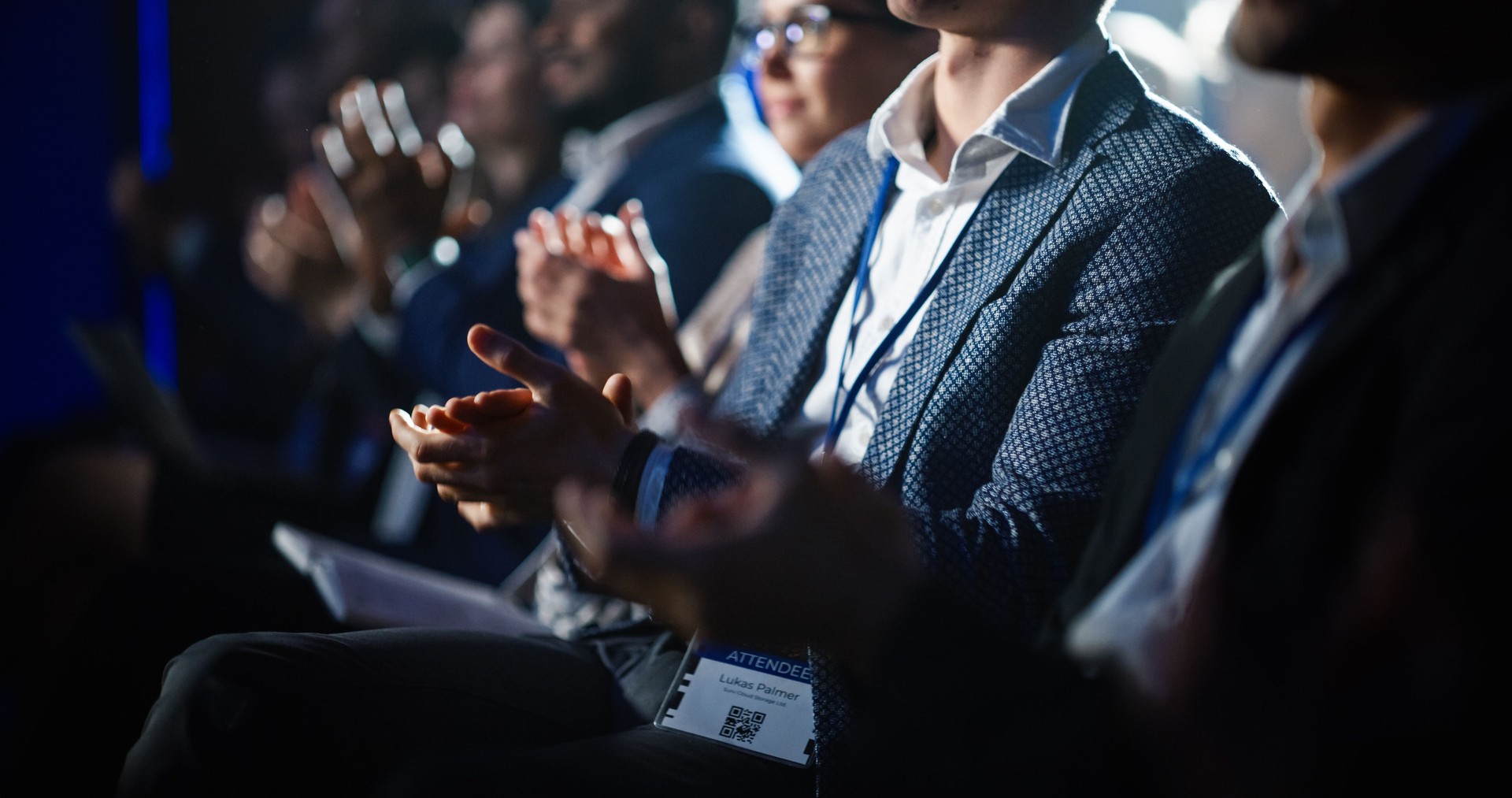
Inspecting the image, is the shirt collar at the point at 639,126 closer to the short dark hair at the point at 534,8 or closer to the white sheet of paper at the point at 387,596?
the short dark hair at the point at 534,8

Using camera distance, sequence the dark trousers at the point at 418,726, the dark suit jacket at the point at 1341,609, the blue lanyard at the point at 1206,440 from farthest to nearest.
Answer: the dark trousers at the point at 418,726, the blue lanyard at the point at 1206,440, the dark suit jacket at the point at 1341,609

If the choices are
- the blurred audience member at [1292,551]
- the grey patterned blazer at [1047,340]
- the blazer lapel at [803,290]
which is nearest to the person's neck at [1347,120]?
the blurred audience member at [1292,551]

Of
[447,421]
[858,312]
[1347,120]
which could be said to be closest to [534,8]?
[858,312]

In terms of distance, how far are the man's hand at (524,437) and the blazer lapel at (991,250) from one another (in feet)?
0.62

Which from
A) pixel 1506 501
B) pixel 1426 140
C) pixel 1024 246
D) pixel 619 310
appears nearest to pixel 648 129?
pixel 619 310

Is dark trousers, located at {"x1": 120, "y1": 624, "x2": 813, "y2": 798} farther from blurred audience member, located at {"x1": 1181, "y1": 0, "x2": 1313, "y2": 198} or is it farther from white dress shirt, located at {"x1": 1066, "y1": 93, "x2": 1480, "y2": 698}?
blurred audience member, located at {"x1": 1181, "y1": 0, "x2": 1313, "y2": 198}

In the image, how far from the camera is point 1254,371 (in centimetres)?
55

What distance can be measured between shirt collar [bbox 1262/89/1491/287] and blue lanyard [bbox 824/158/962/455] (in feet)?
1.12

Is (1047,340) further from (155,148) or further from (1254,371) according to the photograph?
(155,148)

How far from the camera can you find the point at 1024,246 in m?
0.81

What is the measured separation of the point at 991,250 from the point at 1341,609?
1.39ft

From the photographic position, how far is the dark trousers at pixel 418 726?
0.71 metres

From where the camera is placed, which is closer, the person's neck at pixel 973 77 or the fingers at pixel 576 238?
the person's neck at pixel 973 77

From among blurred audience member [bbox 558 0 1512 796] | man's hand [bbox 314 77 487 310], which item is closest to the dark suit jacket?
blurred audience member [bbox 558 0 1512 796]
